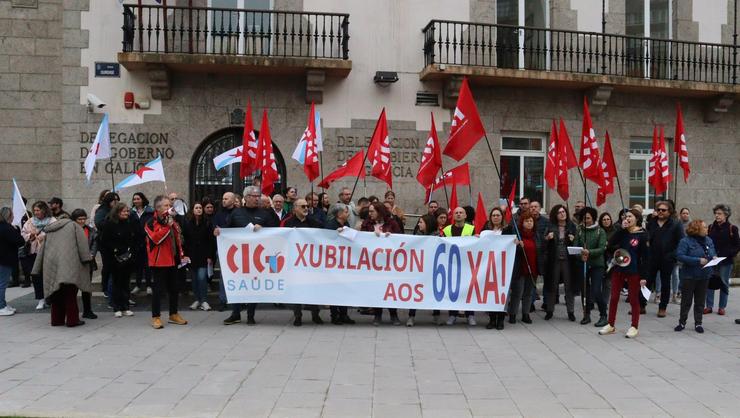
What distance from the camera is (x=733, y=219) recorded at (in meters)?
17.0

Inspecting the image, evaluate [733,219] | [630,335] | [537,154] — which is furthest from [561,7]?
[630,335]

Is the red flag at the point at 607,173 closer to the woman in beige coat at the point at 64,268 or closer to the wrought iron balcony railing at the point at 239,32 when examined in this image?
the wrought iron balcony railing at the point at 239,32

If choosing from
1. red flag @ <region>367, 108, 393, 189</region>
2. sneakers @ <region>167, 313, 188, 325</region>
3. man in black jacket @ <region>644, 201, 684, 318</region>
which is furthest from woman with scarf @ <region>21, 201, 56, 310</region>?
man in black jacket @ <region>644, 201, 684, 318</region>

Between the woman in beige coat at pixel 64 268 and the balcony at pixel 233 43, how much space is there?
543 cm

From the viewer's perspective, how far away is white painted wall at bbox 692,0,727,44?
56.4 feet

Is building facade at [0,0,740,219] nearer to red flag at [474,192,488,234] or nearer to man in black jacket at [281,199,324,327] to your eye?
red flag at [474,192,488,234]

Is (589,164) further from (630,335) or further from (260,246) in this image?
(260,246)

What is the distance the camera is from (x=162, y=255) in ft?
30.6

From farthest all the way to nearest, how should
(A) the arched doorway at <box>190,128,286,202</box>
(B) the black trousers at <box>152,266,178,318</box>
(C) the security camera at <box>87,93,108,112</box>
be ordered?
(A) the arched doorway at <box>190,128,286,202</box>, (C) the security camera at <box>87,93,108,112</box>, (B) the black trousers at <box>152,266,178,318</box>

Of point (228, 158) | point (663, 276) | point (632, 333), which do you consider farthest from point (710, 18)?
point (228, 158)

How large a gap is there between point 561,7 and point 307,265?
34.1 feet

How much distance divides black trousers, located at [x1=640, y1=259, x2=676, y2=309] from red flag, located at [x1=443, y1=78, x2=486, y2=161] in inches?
148

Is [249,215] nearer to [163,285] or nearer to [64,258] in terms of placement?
[163,285]

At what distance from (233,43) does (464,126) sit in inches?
275
